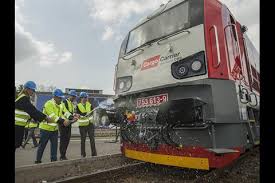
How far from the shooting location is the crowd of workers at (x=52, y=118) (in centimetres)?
414

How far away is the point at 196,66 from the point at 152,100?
0.94 meters

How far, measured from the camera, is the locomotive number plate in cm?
399

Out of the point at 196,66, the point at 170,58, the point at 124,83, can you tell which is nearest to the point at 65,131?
the point at 124,83

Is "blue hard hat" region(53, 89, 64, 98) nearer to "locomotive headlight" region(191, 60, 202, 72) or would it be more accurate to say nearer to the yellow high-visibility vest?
the yellow high-visibility vest

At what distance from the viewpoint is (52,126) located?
5785 millimetres

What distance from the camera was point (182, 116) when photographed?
3447 mm

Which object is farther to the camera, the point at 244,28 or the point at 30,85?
the point at 244,28

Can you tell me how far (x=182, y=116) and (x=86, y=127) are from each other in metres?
3.96

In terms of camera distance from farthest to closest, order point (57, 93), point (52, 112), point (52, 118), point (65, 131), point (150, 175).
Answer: point (65, 131) → point (57, 93) → point (52, 112) → point (52, 118) → point (150, 175)

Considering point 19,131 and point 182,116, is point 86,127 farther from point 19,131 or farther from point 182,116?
point 182,116

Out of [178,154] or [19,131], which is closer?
[178,154]

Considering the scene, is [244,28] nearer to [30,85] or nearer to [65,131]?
[30,85]

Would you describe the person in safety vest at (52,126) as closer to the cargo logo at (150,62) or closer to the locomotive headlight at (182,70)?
the cargo logo at (150,62)

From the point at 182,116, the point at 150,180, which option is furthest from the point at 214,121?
the point at 150,180
